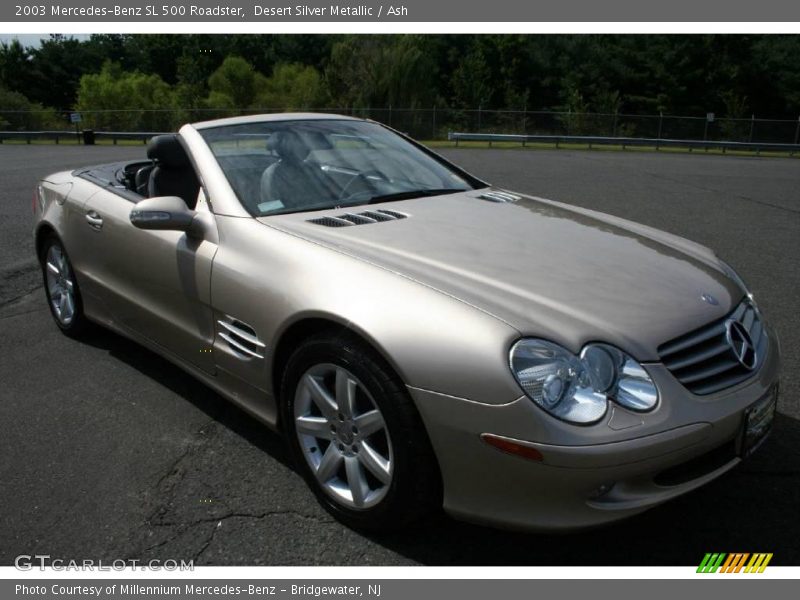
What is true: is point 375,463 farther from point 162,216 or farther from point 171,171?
point 171,171

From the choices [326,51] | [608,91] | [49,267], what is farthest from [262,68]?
[49,267]

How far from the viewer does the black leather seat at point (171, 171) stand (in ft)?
13.7

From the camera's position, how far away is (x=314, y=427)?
9.45 ft

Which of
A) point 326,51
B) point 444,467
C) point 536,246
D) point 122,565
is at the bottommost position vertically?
point 122,565

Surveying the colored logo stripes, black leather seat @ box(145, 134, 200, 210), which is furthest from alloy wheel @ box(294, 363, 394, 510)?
black leather seat @ box(145, 134, 200, 210)

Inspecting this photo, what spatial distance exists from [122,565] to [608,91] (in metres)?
60.2

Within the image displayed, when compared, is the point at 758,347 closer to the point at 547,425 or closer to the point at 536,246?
the point at 536,246

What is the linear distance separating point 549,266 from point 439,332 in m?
0.71

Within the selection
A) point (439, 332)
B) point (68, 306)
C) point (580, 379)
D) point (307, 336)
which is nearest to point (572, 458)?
point (580, 379)

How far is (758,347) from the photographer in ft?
9.50

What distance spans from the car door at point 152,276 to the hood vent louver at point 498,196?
4.85 ft

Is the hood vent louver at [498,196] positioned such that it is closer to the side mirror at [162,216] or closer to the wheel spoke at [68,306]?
the side mirror at [162,216]

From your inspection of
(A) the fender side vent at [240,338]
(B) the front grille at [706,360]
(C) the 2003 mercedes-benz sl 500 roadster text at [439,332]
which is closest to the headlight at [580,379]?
(C) the 2003 mercedes-benz sl 500 roadster text at [439,332]

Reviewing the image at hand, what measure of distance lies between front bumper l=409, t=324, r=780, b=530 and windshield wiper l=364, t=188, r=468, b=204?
1.56 metres
